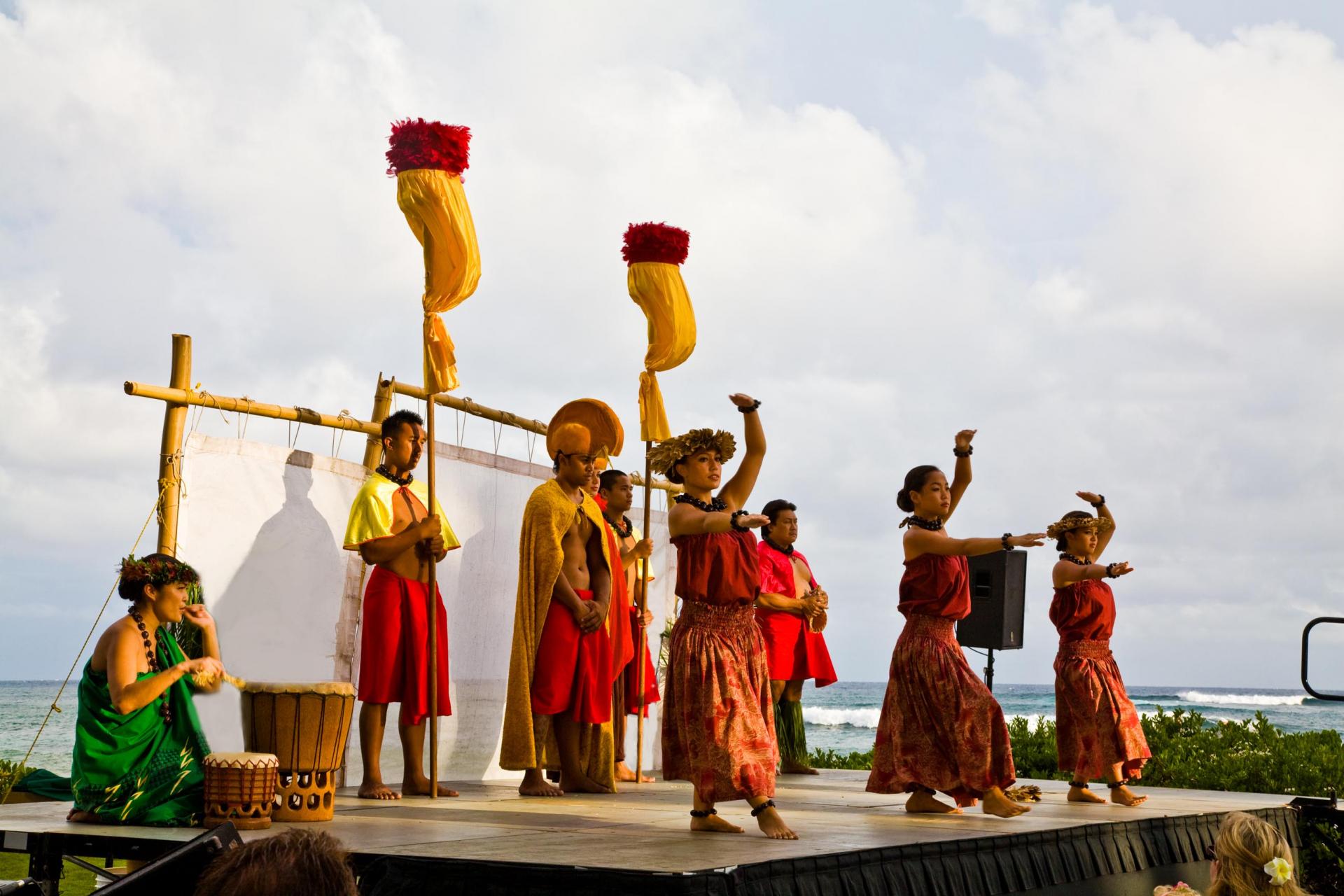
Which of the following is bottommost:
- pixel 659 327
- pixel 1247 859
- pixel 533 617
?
pixel 1247 859

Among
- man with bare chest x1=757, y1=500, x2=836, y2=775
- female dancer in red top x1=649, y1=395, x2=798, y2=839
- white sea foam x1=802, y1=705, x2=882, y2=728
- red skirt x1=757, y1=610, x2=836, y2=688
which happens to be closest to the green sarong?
female dancer in red top x1=649, y1=395, x2=798, y2=839

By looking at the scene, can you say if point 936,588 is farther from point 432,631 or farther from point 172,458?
point 172,458

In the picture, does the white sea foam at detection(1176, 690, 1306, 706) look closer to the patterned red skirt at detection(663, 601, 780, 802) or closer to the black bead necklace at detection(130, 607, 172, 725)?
the patterned red skirt at detection(663, 601, 780, 802)

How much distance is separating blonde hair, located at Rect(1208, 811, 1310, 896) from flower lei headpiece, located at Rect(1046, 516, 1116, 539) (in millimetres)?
3167

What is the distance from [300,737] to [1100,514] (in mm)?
4319

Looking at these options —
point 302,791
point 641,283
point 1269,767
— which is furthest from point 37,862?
point 1269,767

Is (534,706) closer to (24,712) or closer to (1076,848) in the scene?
(1076,848)

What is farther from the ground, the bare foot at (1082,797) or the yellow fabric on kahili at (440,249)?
the yellow fabric on kahili at (440,249)

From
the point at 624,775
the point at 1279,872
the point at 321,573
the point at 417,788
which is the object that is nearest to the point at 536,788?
the point at 417,788

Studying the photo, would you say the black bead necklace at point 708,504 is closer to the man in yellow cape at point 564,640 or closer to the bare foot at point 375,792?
the man in yellow cape at point 564,640

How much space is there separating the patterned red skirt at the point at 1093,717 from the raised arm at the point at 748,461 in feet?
8.04

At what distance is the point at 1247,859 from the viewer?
4199mm

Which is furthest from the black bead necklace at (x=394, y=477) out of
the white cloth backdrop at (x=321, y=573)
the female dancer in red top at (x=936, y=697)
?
the female dancer in red top at (x=936, y=697)

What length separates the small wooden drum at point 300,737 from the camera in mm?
5668
